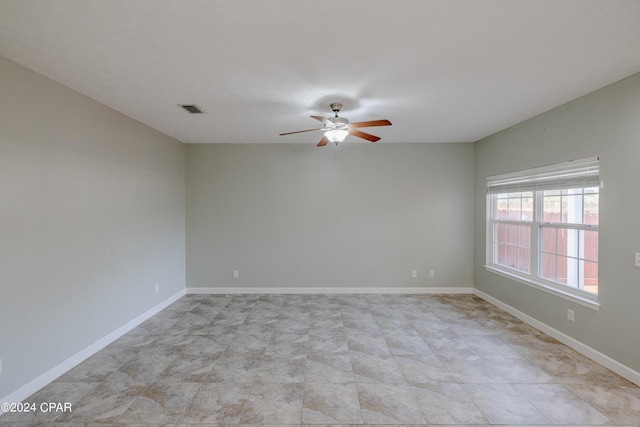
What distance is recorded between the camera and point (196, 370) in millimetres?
2611

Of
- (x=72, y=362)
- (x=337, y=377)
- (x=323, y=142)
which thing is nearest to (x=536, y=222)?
(x=323, y=142)

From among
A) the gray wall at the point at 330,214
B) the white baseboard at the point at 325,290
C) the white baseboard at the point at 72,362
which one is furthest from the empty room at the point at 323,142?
the gray wall at the point at 330,214

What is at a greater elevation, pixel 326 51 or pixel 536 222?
pixel 326 51

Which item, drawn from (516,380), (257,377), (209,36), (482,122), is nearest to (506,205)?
(482,122)

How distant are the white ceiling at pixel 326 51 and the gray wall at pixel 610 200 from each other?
0.65 feet

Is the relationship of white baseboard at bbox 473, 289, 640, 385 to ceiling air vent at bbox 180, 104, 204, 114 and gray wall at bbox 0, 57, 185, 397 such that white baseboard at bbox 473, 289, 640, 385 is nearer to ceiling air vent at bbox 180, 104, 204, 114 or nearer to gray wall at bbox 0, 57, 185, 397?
ceiling air vent at bbox 180, 104, 204, 114

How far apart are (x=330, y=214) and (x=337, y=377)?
2.89m

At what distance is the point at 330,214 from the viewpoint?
500cm

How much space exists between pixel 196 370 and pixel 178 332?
993 millimetres

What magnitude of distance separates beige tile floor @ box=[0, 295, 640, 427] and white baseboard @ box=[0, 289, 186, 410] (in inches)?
2.6

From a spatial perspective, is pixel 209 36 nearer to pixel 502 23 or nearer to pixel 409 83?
pixel 409 83

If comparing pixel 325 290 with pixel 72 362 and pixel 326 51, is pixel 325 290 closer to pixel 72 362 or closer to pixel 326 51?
pixel 72 362

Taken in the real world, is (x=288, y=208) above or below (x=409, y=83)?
below

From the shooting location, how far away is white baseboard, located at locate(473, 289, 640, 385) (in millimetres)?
2443
